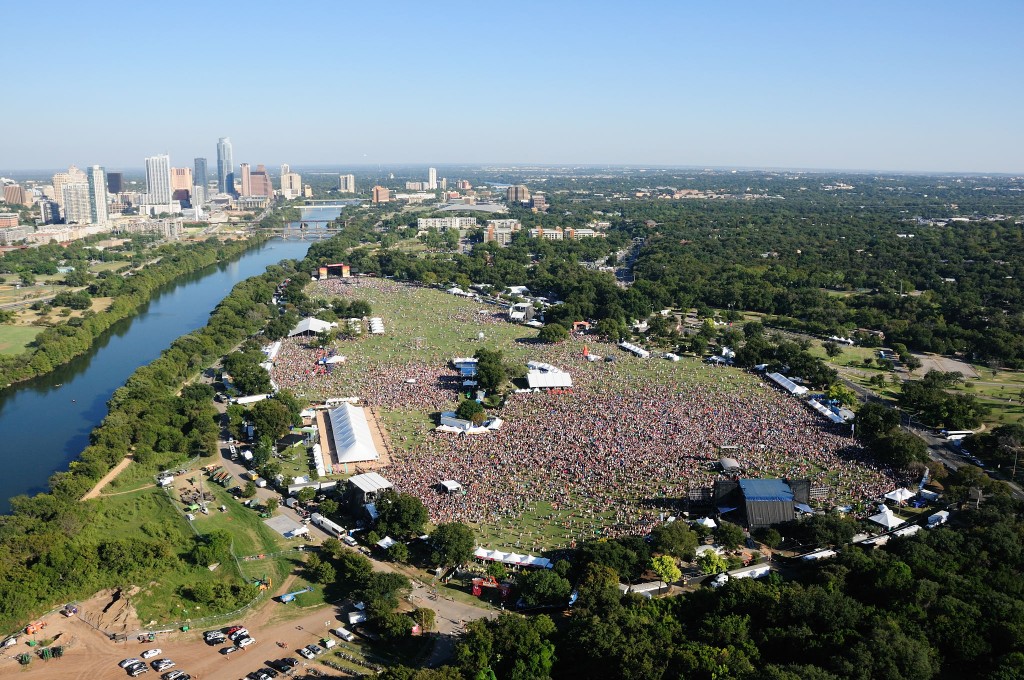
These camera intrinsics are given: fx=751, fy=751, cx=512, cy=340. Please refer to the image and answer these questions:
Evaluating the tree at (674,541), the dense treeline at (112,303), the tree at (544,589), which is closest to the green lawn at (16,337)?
the dense treeline at (112,303)

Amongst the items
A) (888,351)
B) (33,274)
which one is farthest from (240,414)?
(33,274)

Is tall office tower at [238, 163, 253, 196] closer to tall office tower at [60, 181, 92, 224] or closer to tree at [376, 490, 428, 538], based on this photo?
tall office tower at [60, 181, 92, 224]

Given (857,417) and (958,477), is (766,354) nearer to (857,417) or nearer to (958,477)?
(857,417)

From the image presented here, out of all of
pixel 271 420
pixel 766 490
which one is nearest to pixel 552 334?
pixel 271 420

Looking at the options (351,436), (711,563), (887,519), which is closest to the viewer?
(711,563)

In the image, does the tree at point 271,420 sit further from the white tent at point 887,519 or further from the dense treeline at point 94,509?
the white tent at point 887,519

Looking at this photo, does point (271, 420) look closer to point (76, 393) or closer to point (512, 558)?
point (512, 558)

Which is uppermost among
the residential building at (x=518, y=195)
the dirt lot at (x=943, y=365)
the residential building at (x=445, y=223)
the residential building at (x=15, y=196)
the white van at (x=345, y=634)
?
the residential building at (x=518, y=195)
